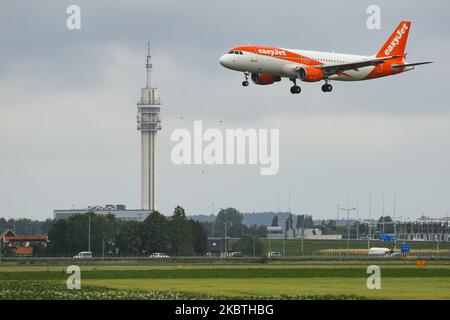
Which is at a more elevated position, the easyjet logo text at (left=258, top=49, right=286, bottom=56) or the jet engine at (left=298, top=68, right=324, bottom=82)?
the easyjet logo text at (left=258, top=49, right=286, bottom=56)

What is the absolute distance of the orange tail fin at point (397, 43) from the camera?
490 feet

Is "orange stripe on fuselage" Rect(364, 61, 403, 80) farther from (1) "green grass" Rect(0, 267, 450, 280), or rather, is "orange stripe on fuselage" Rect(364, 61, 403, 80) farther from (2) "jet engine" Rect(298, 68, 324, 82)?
(1) "green grass" Rect(0, 267, 450, 280)

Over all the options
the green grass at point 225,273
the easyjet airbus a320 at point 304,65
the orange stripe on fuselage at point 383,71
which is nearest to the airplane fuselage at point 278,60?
the easyjet airbus a320 at point 304,65

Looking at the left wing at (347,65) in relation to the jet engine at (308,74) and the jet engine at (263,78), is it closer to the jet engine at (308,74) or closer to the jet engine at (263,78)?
the jet engine at (308,74)

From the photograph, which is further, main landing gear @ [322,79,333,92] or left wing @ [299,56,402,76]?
left wing @ [299,56,402,76]

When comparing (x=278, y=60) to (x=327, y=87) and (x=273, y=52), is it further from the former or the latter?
(x=327, y=87)

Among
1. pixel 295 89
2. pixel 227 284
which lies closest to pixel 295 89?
pixel 295 89

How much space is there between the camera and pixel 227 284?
320 ft

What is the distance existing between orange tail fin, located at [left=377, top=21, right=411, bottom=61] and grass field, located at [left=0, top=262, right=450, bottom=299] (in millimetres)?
35276

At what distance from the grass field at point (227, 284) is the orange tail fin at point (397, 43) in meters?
35.3

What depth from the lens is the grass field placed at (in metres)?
81.9

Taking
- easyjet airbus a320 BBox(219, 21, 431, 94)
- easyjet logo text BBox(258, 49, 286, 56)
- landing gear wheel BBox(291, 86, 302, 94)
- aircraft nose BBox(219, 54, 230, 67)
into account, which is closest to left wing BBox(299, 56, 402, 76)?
easyjet airbus a320 BBox(219, 21, 431, 94)
